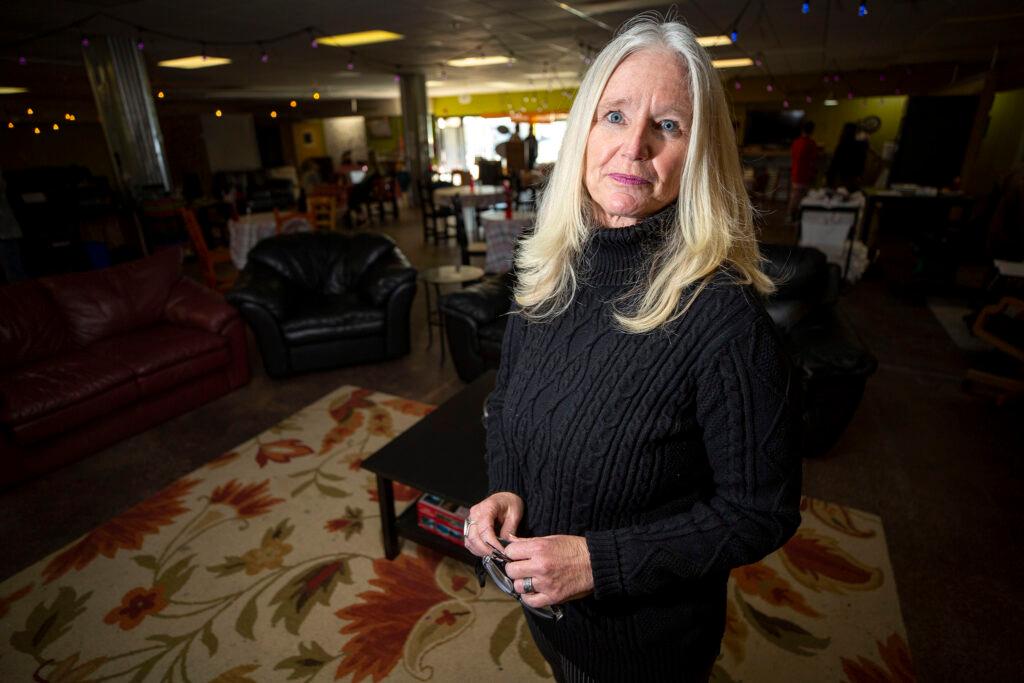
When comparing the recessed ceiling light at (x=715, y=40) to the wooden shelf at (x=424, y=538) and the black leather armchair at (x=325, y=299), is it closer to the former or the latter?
the black leather armchair at (x=325, y=299)

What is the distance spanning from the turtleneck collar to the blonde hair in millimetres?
20

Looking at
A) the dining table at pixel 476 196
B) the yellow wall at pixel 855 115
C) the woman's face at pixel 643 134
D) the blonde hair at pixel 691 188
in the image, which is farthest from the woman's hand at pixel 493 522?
the yellow wall at pixel 855 115

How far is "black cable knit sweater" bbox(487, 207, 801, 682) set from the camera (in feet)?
2.37

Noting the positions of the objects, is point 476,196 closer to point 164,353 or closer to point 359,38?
point 359,38

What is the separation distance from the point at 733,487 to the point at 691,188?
43 cm

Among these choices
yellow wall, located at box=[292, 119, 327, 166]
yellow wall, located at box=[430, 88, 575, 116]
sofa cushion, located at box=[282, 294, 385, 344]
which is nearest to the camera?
sofa cushion, located at box=[282, 294, 385, 344]

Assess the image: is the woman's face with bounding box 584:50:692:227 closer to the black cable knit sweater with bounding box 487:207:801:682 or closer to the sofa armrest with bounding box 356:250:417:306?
the black cable knit sweater with bounding box 487:207:801:682

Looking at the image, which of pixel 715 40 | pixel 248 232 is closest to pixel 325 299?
pixel 248 232

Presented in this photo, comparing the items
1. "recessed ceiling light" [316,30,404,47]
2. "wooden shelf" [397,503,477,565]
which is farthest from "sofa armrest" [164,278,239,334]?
"recessed ceiling light" [316,30,404,47]

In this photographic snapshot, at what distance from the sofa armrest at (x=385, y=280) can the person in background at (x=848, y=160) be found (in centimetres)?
653

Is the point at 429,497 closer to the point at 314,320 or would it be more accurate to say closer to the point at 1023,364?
the point at 314,320

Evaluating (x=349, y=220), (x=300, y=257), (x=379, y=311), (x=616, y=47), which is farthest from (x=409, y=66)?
(x=616, y=47)

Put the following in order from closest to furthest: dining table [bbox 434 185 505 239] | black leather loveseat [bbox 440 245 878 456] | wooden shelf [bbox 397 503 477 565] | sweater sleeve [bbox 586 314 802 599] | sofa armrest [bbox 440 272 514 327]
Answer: sweater sleeve [bbox 586 314 802 599] < wooden shelf [bbox 397 503 477 565] < black leather loveseat [bbox 440 245 878 456] < sofa armrest [bbox 440 272 514 327] < dining table [bbox 434 185 505 239]

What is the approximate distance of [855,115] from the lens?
11969mm
